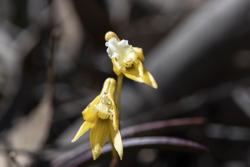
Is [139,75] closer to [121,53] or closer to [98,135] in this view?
[121,53]

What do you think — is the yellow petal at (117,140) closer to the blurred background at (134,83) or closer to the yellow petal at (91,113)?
the yellow petal at (91,113)

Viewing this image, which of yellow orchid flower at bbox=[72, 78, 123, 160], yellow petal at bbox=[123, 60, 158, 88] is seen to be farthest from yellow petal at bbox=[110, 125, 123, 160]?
yellow petal at bbox=[123, 60, 158, 88]

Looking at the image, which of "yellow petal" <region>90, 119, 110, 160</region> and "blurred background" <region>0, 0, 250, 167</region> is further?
"blurred background" <region>0, 0, 250, 167</region>

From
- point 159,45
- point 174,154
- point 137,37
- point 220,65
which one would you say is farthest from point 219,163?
point 137,37

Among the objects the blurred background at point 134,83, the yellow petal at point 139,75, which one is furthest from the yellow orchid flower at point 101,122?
the blurred background at point 134,83

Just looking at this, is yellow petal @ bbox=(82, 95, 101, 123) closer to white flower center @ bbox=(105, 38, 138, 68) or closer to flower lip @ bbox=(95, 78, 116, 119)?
flower lip @ bbox=(95, 78, 116, 119)

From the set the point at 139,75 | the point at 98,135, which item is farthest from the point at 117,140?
the point at 139,75
